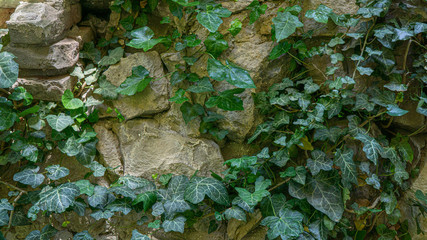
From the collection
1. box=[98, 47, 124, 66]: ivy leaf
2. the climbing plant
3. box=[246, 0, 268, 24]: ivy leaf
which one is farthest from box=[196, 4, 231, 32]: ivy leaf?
box=[98, 47, 124, 66]: ivy leaf

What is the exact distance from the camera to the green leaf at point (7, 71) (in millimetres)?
1744

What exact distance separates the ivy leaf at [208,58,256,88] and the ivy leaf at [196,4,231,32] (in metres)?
0.18

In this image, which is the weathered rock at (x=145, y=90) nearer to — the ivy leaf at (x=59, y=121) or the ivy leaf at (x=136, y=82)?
the ivy leaf at (x=136, y=82)

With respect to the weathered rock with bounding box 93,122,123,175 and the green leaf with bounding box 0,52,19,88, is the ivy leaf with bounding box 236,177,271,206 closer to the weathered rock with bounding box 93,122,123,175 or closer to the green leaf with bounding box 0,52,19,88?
the weathered rock with bounding box 93,122,123,175

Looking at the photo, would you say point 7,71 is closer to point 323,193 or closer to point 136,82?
point 136,82

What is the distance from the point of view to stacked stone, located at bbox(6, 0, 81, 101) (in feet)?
6.08

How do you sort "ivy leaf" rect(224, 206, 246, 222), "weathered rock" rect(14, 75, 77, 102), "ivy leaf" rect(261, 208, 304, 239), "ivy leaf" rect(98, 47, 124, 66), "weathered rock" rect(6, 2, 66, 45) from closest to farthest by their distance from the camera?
"ivy leaf" rect(261, 208, 304, 239) < "ivy leaf" rect(224, 206, 246, 222) < "weathered rock" rect(6, 2, 66, 45) < "weathered rock" rect(14, 75, 77, 102) < "ivy leaf" rect(98, 47, 124, 66)

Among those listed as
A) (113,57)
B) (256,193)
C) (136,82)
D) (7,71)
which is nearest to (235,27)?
(136,82)

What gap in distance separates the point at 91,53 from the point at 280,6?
1195mm

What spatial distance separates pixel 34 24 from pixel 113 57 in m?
0.45

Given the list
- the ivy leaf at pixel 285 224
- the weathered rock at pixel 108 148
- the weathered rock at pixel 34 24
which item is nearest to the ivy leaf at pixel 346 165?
the ivy leaf at pixel 285 224

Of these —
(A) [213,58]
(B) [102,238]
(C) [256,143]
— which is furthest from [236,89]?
(B) [102,238]

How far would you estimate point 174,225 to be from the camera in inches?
67.6

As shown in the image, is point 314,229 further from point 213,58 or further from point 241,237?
point 213,58
